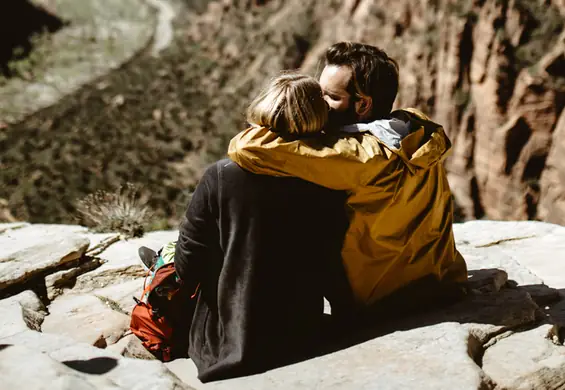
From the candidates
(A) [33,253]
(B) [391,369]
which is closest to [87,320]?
(A) [33,253]

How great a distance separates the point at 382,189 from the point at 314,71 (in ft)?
39.6

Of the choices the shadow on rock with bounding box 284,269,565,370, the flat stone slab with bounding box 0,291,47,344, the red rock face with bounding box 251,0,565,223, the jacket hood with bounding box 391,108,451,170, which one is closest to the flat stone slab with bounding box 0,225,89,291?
the flat stone slab with bounding box 0,291,47,344

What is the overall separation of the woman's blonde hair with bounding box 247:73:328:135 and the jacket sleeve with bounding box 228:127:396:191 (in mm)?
44

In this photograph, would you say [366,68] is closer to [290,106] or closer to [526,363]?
[290,106]

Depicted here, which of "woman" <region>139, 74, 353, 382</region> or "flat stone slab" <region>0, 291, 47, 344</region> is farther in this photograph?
"flat stone slab" <region>0, 291, 47, 344</region>

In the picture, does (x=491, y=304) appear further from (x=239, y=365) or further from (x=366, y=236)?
(x=239, y=365)

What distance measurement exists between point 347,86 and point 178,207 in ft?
33.4

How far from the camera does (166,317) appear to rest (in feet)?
9.71

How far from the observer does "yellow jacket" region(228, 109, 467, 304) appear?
2.38 m

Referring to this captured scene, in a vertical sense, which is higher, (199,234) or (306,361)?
(199,234)

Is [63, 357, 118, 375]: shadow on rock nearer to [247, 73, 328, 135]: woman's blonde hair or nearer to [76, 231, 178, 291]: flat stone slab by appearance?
[247, 73, 328, 135]: woman's blonde hair

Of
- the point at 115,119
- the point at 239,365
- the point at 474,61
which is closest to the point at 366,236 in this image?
the point at 239,365

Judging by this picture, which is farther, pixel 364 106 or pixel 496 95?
pixel 496 95

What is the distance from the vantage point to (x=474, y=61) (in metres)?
12.4
